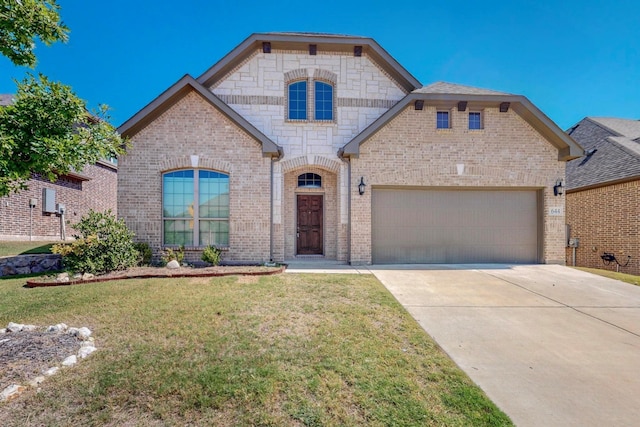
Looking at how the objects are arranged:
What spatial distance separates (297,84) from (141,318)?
28.1 ft

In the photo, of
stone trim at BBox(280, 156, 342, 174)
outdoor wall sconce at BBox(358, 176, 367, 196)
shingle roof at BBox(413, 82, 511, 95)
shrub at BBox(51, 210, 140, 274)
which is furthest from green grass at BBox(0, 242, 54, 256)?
shingle roof at BBox(413, 82, 511, 95)

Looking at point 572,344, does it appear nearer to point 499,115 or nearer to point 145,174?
point 499,115

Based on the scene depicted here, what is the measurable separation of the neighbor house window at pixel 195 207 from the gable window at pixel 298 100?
3.22m

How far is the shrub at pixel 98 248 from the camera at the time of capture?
24.0 ft

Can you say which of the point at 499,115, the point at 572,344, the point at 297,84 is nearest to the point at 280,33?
the point at 297,84

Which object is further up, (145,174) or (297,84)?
(297,84)

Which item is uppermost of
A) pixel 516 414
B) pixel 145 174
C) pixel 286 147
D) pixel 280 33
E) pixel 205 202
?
pixel 280 33

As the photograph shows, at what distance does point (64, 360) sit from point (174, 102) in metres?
7.90

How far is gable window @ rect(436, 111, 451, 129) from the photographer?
9836mm

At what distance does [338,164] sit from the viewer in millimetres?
9844

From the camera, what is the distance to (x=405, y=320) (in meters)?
4.62

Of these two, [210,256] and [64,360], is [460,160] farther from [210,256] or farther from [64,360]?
[64,360]

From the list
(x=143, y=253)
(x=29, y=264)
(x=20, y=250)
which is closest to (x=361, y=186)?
(x=143, y=253)

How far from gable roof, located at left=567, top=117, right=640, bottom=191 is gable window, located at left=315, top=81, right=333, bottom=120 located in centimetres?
1113
